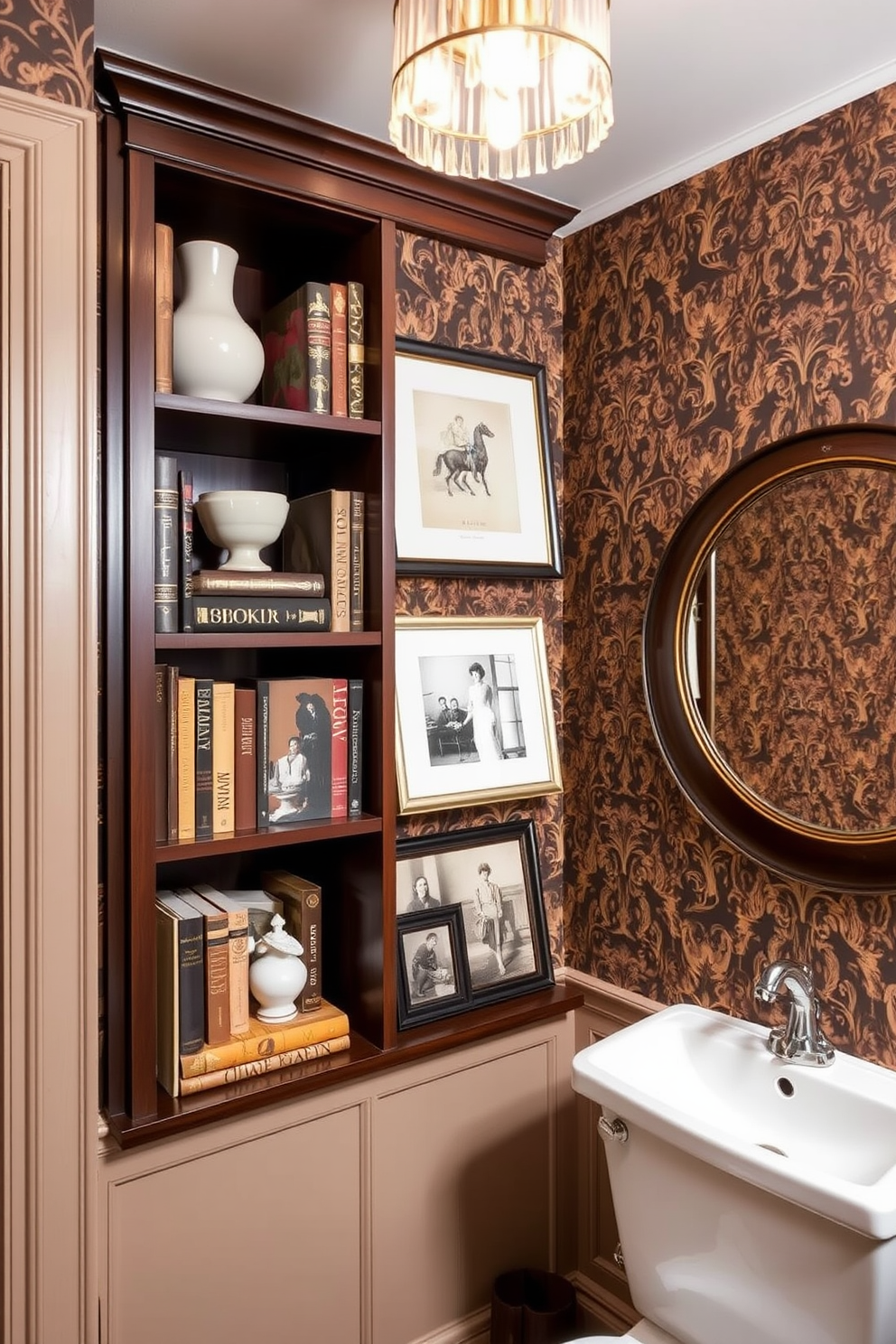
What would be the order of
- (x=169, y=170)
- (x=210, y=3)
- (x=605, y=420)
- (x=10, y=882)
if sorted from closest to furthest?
(x=10, y=882) < (x=210, y=3) < (x=169, y=170) < (x=605, y=420)

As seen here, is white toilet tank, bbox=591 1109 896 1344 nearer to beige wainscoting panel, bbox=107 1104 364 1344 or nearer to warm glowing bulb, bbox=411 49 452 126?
beige wainscoting panel, bbox=107 1104 364 1344

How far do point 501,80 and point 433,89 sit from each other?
10 centimetres

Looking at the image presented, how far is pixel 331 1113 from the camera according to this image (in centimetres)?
185

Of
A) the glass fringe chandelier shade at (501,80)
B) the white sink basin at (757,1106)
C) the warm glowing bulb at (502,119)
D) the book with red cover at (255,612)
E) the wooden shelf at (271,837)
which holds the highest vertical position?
the glass fringe chandelier shade at (501,80)

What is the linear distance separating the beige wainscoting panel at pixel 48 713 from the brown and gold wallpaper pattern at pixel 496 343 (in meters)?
0.78

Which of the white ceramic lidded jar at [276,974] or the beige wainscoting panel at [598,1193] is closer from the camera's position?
the white ceramic lidded jar at [276,974]

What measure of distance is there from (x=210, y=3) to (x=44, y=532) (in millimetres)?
833

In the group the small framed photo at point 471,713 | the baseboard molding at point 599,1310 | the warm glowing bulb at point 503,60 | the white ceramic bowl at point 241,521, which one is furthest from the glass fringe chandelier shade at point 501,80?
the baseboard molding at point 599,1310

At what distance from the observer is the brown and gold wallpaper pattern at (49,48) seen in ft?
4.40

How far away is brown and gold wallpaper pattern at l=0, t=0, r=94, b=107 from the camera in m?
1.34

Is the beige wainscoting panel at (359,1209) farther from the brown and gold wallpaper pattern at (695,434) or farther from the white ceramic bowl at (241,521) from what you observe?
the white ceramic bowl at (241,521)

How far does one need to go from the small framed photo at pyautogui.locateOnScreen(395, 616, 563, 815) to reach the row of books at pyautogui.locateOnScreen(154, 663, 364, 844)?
0.12 meters

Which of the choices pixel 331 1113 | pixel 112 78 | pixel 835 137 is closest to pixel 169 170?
pixel 112 78

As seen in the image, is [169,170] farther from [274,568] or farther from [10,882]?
[10,882]
